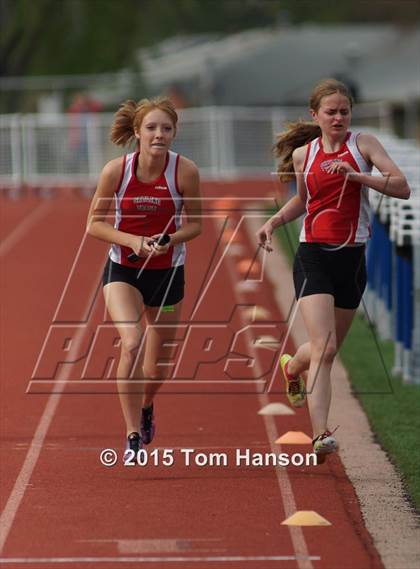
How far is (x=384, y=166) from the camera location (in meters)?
7.98

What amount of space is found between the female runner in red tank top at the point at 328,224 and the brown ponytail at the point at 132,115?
0.72 meters

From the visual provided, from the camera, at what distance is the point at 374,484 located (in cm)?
836

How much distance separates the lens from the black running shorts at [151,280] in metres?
8.51

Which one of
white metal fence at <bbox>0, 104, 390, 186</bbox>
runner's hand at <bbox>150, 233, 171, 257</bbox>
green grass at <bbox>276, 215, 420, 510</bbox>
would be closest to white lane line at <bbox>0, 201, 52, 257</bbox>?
white metal fence at <bbox>0, 104, 390, 186</bbox>

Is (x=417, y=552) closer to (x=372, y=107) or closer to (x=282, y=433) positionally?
(x=282, y=433)

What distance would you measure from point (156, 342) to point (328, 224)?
4.00 feet

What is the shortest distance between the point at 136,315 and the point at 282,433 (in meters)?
1.75

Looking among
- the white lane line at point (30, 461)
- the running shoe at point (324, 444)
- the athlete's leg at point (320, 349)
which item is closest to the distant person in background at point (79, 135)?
the white lane line at point (30, 461)

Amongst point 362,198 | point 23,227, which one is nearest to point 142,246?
point 362,198

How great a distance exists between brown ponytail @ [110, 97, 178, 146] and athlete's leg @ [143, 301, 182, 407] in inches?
36.8

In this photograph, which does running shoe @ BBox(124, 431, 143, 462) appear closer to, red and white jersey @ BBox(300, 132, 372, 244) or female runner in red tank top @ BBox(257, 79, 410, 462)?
female runner in red tank top @ BBox(257, 79, 410, 462)

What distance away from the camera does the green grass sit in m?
8.95

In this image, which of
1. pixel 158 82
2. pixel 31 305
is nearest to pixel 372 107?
pixel 158 82

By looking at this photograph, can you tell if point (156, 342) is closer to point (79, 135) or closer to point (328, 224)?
point (328, 224)
